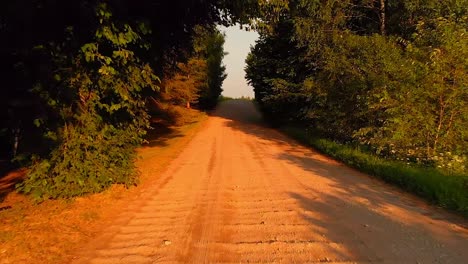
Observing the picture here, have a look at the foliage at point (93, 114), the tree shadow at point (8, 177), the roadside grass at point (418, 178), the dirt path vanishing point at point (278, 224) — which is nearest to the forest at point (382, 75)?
the roadside grass at point (418, 178)

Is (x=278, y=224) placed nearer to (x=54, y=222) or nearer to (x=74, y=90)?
(x=54, y=222)

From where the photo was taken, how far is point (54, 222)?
7.52 meters

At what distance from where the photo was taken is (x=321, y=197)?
29.7 feet

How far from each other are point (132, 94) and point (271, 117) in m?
25.1

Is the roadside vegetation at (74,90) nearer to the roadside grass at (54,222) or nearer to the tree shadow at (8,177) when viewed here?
the roadside grass at (54,222)

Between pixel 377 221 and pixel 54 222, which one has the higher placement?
pixel 377 221

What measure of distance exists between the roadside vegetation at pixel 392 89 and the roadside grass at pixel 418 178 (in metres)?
0.03

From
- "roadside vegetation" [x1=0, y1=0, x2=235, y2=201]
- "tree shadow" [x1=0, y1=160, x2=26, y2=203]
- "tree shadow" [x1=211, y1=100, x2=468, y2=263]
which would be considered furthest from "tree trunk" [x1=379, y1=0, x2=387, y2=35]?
"tree shadow" [x1=0, y1=160, x2=26, y2=203]

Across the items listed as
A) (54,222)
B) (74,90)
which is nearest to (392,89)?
(74,90)

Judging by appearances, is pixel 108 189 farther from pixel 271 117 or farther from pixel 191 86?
pixel 271 117

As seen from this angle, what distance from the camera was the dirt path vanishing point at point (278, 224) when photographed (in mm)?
5676

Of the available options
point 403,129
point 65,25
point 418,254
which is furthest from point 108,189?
point 403,129

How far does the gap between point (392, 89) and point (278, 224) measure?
28.4 ft

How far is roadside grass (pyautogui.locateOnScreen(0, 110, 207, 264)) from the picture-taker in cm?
607
